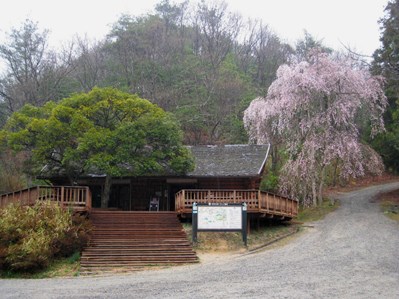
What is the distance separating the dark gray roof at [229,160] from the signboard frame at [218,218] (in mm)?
3621

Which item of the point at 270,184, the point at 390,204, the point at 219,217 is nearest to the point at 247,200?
the point at 219,217

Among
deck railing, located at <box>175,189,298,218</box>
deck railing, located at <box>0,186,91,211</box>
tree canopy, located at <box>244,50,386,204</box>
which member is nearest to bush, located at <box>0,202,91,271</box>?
deck railing, located at <box>0,186,91,211</box>

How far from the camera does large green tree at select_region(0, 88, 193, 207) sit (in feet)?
69.1

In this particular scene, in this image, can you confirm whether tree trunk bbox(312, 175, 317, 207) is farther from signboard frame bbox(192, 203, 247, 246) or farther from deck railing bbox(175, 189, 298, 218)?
signboard frame bbox(192, 203, 247, 246)

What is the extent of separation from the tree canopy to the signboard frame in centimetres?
824

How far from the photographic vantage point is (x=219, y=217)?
19.2 metres

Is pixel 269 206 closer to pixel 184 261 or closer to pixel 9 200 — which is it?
pixel 184 261

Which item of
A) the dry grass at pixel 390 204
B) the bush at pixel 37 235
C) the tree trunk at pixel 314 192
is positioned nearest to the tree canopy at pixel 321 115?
the tree trunk at pixel 314 192

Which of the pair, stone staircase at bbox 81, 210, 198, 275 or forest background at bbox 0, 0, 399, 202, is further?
forest background at bbox 0, 0, 399, 202

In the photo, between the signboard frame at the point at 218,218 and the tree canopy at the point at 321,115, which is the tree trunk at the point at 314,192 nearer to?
the tree canopy at the point at 321,115

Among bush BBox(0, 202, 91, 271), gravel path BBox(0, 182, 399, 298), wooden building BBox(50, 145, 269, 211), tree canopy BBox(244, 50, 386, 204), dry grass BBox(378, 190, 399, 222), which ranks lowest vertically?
gravel path BBox(0, 182, 399, 298)

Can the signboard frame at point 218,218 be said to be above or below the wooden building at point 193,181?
below

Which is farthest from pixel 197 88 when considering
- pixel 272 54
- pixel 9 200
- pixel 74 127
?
pixel 9 200

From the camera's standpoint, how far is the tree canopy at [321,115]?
26281 millimetres
